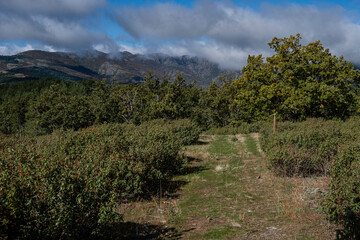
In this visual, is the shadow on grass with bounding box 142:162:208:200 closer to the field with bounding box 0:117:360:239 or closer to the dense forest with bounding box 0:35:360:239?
the field with bounding box 0:117:360:239

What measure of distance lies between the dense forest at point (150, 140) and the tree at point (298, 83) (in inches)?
3.6

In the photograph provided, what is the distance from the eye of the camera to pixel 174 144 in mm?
11641

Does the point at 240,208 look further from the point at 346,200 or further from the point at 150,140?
the point at 150,140

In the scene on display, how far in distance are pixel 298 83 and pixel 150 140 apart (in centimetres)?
1714

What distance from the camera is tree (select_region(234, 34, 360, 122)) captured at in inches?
837

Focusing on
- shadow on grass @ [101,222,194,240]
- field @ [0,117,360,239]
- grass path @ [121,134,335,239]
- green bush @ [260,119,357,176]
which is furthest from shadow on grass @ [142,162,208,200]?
green bush @ [260,119,357,176]

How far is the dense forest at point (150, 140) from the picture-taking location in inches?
168

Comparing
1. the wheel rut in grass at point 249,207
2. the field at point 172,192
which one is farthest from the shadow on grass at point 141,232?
the wheel rut in grass at point 249,207

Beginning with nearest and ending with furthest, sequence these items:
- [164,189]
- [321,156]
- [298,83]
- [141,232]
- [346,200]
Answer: [346,200], [141,232], [164,189], [321,156], [298,83]

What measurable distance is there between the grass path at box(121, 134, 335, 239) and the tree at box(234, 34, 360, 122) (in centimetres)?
1245

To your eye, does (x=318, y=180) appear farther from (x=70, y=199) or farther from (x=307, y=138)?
(x=70, y=199)

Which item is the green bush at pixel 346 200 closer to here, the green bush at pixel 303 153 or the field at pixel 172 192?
the field at pixel 172 192

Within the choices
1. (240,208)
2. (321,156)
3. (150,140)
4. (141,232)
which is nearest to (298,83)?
(321,156)

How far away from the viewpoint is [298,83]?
2258cm
